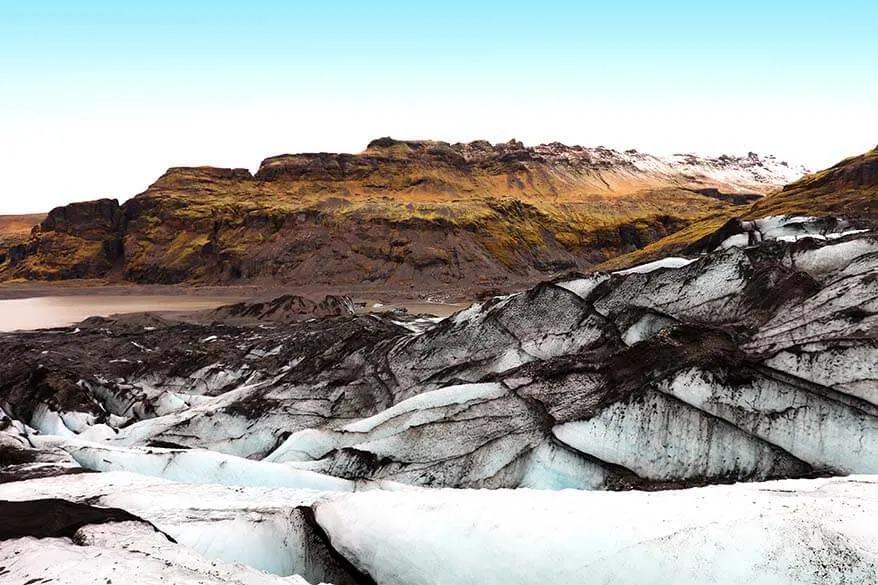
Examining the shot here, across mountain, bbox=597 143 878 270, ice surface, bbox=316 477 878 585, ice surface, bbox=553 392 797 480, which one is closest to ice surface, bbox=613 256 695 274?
ice surface, bbox=553 392 797 480

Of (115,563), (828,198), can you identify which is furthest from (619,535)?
(828,198)

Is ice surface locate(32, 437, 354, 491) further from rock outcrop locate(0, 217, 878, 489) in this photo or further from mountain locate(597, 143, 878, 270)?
mountain locate(597, 143, 878, 270)

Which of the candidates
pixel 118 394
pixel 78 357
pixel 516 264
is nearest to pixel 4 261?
pixel 516 264

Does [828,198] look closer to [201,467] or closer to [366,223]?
[201,467]

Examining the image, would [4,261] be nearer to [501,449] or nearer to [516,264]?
[516,264]

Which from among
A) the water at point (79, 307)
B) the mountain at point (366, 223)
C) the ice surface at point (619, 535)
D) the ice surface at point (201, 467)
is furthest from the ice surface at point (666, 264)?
the mountain at point (366, 223)
